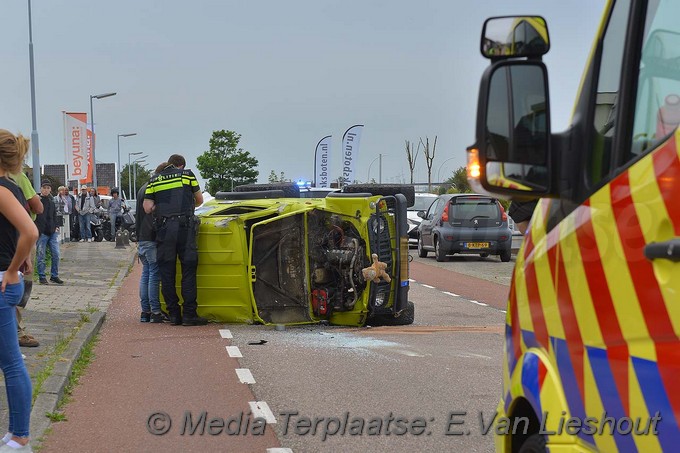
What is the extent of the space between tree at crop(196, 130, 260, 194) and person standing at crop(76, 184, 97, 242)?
185 ft

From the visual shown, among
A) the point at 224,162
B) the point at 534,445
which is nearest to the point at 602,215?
the point at 534,445

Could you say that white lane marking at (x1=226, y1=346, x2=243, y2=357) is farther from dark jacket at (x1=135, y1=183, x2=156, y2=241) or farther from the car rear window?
the car rear window

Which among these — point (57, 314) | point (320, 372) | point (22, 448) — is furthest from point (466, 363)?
point (57, 314)

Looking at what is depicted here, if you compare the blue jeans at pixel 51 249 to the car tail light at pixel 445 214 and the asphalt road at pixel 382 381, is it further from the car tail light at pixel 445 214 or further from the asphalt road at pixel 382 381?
the car tail light at pixel 445 214

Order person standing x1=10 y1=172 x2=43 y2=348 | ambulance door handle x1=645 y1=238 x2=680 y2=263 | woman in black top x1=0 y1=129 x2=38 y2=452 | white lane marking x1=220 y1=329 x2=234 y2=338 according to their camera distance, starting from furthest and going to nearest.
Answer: white lane marking x1=220 y1=329 x2=234 y2=338 → person standing x1=10 y1=172 x2=43 y2=348 → woman in black top x1=0 y1=129 x2=38 y2=452 → ambulance door handle x1=645 y1=238 x2=680 y2=263

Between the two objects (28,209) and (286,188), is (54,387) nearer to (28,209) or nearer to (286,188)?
(28,209)

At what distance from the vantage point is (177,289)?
39.3 ft

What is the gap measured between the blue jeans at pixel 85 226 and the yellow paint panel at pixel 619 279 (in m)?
33.1

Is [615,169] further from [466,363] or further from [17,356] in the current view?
[466,363]

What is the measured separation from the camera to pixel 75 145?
3544 centimetres

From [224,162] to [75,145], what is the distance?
57.5 metres

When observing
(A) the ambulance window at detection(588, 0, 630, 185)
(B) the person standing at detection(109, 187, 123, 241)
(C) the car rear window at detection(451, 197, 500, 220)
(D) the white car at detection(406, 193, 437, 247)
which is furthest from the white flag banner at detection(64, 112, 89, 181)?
(A) the ambulance window at detection(588, 0, 630, 185)

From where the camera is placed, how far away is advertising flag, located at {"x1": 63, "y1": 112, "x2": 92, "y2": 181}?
116 ft

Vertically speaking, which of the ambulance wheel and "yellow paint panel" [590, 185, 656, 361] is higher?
"yellow paint panel" [590, 185, 656, 361]
